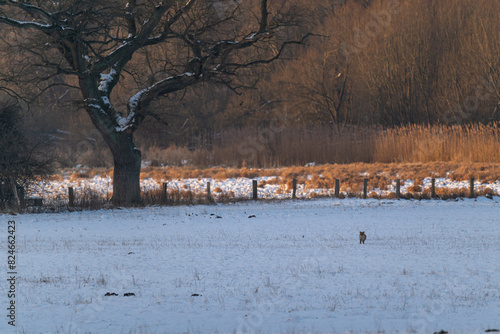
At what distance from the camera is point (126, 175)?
2120 cm

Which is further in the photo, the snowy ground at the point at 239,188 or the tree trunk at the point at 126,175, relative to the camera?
the snowy ground at the point at 239,188

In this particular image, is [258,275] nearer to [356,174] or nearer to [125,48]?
[125,48]

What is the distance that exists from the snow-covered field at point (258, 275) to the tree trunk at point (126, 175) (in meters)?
3.63

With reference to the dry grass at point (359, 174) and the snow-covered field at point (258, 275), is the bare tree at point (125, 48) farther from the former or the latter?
the dry grass at point (359, 174)

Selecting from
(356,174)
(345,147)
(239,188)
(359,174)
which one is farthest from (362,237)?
(345,147)

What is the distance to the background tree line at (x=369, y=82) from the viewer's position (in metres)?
38.6

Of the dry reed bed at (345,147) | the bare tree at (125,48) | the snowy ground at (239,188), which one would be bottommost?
the snowy ground at (239,188)

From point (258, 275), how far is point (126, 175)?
12.0 m

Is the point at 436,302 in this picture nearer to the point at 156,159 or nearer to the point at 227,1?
the point at 227,1

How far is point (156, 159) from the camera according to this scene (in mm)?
40500

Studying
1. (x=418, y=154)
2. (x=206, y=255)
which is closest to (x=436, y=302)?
(x=206, y=255)

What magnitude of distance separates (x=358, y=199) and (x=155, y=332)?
53.1ft

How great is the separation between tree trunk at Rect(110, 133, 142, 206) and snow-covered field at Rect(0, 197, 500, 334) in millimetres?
3634

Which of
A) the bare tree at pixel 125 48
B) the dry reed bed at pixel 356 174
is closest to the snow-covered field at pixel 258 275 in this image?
the bare tree at pixel 125 48
